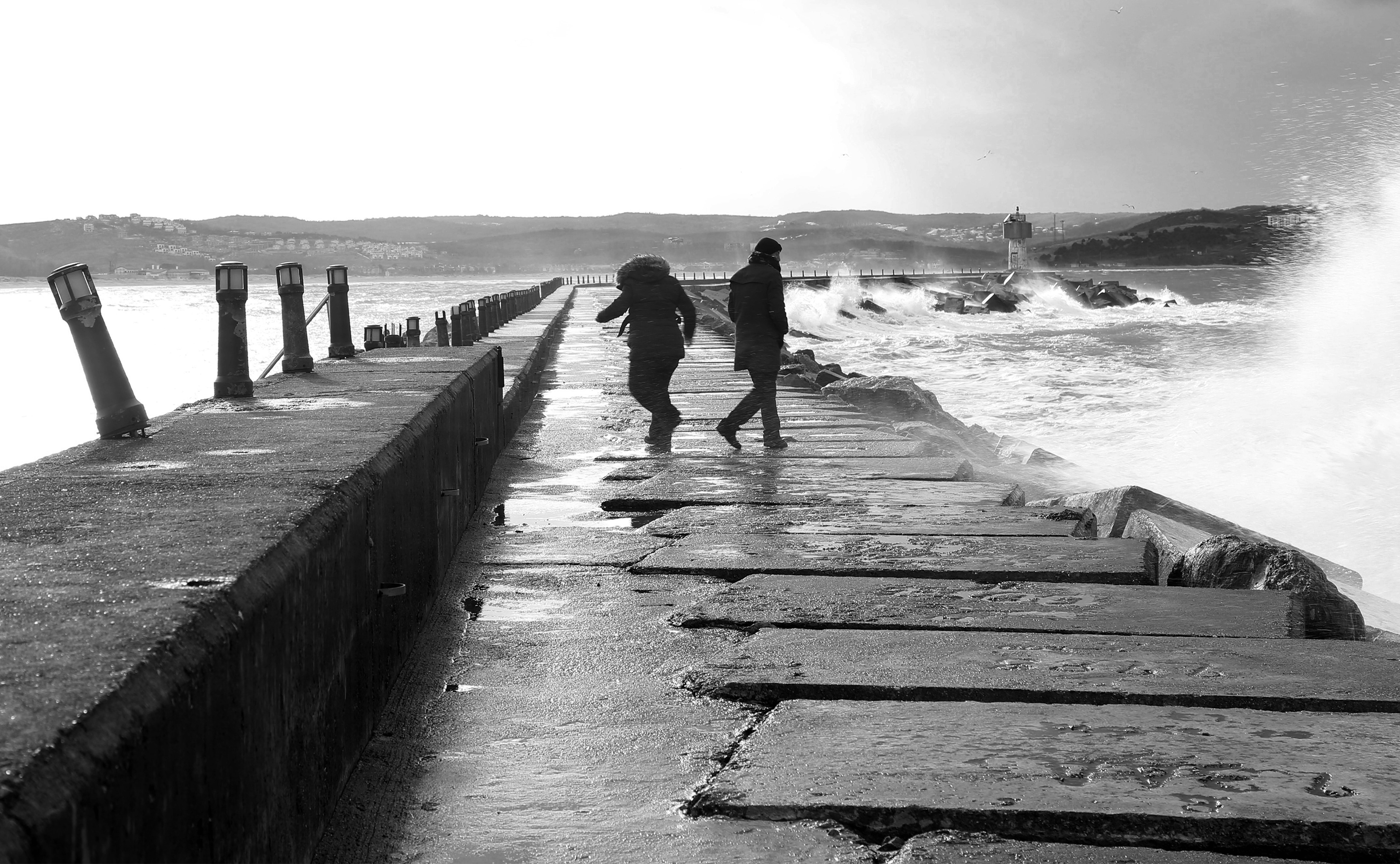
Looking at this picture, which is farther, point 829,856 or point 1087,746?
point 1087,746

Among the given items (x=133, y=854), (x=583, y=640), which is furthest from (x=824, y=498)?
(x=133, y=854)

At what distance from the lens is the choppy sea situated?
1454cm

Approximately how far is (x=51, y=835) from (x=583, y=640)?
116 inches

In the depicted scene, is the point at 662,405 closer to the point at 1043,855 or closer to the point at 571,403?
the point at 571,403

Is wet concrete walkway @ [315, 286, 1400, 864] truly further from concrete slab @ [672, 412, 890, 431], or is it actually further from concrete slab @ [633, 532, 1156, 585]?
concrete slab @ [672, 412, 890, 431]

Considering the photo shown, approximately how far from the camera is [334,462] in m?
3.50

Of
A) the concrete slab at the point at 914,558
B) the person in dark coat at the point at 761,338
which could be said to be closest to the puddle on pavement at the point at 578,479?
the person in dark coat at the point at 761,338

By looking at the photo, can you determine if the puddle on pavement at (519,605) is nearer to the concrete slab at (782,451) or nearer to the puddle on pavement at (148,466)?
the puddle on pavement at (148,466)

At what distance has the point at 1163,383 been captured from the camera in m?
26.2

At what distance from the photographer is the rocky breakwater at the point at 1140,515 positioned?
4945 mm

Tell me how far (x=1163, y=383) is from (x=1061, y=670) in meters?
23.9

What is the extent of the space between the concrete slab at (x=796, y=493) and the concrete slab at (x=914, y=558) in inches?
36.5

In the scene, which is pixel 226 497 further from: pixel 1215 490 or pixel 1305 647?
pixel 1215 490

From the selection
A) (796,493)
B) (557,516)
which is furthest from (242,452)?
(796,493)
